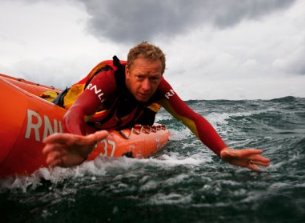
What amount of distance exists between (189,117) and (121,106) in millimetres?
904

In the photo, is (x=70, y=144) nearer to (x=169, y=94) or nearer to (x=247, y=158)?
(x=247, y=158)

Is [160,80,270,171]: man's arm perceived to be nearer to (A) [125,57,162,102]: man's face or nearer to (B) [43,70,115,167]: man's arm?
(A) [125,57,162,102]: man's face

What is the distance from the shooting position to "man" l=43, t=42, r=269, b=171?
2495 mm

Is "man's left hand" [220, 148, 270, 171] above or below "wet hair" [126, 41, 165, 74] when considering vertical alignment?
below

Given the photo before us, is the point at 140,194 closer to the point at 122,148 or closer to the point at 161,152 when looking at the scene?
the point at 122,148

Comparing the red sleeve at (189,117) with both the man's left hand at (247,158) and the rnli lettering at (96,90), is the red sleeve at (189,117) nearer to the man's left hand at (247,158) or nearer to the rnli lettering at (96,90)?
the man's left hand at (247,158)

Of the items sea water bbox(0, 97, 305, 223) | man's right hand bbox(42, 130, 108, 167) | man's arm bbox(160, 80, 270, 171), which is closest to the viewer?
man's right hand bbox(42, 130, 108, 167)

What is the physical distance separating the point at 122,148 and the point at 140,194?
177cm

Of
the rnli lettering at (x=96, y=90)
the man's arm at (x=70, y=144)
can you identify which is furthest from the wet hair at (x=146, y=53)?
the man's arm at (x=70, y=144)

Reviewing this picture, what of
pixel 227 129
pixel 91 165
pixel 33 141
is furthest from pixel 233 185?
pixel 227 129

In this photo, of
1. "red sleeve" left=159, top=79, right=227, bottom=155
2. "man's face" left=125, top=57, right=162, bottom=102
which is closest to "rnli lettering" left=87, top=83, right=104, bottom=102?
"man's face" left=125, top=57, right=162, bottom=102

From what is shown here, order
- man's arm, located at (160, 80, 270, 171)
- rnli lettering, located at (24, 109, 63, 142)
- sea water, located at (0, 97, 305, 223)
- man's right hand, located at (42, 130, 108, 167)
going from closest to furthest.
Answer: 1. man's right hand, located at (42, 130, 108, 167)
2. sea water, located at (0, 97, 305, 223)
3. rnli lettering, located at (24, 109, 63, 142)
4. man's arm, located at (160, 80, 270, 171)

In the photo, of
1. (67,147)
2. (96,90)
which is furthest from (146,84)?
(67,147)

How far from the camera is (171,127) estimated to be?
9930 millimetres
